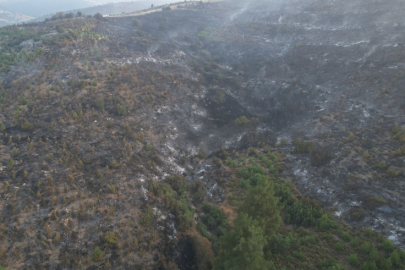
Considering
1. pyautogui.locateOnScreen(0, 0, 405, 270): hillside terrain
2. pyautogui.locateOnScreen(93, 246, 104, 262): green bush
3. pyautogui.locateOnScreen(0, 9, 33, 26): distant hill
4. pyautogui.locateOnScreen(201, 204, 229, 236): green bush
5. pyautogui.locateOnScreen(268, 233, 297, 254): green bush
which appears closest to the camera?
pyautogui.locateOnScreen(93, 246, 104, 262): green bush

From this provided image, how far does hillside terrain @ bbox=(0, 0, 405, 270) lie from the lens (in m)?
15.7

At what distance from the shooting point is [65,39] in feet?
133

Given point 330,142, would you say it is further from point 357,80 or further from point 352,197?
point 357,80

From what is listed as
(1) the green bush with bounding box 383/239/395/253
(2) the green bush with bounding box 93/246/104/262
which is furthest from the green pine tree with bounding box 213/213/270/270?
(1) the green bush with bounding box 383/239/395/253

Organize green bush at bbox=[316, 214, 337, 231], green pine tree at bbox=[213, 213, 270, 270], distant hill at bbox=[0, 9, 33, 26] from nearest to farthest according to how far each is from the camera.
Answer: green pine tree at bbox=[213, 213, 270, 270] < green bush at bbox=[316, 214, 337, 231] < distant hill at bbox=[0, 9, 33, 26]

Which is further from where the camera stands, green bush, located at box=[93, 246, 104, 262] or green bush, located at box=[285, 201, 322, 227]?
green bush, located at box=[285, 201, 322, 227]

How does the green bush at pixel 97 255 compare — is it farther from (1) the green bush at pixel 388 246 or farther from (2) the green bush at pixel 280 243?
(1) the green bush at pixel 388 246

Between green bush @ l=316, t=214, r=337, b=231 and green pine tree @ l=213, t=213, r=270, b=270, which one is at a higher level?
green pine tree @ l=213, t=213, r=270, b=270

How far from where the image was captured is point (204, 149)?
29531 millimetres

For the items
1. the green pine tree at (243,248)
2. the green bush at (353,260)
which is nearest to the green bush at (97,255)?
the green pine tree at (243,248)

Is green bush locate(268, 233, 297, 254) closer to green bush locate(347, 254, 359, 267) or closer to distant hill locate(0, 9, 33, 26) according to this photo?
green bush locate(347, 254, 359, 267)

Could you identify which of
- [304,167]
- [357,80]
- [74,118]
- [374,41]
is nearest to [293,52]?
[374,41]

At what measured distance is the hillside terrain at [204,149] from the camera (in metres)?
15.7

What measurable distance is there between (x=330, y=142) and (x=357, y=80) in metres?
13.3
